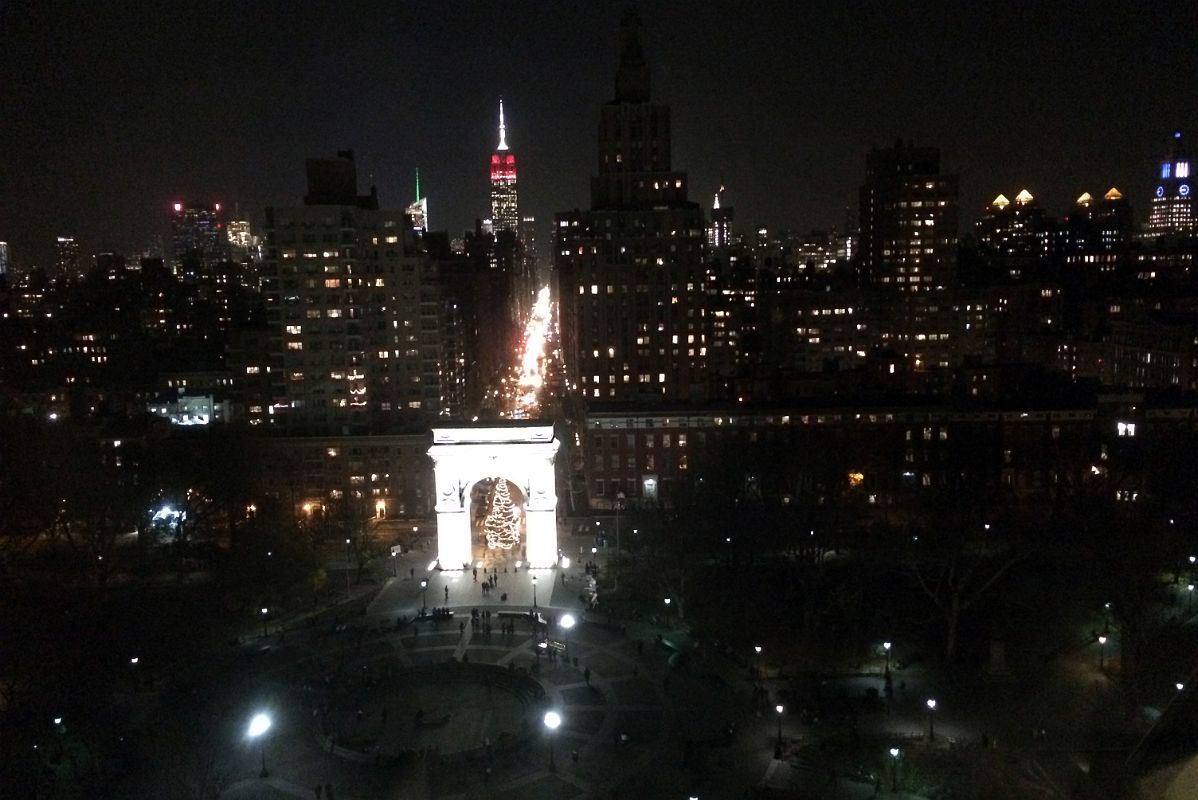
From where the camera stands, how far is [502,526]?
54844 mm

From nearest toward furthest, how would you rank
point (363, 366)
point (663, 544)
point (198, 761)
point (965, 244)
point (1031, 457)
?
point (198, 761) < point (663, 544) < point (1031, 457) < point (363, 366) < point (965, 244)

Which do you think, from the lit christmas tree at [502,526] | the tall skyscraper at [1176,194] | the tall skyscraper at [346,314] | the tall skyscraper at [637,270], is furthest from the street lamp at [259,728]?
the tall skyscraper at [1176,194]

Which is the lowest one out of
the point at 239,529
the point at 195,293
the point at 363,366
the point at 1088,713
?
the point at 1088,713

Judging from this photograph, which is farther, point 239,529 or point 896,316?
point 896,316

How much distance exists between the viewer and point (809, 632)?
40906 millimetres

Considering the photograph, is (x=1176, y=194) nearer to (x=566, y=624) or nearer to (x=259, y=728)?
(x=566, y=624)

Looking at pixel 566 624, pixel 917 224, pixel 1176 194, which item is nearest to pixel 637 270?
pixel 566 624

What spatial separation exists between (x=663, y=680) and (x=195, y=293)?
127 metres

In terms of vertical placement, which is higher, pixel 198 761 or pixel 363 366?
pixel 363 366

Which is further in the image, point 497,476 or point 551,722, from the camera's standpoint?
point 497,476

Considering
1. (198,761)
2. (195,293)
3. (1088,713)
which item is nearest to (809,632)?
(1088,713)

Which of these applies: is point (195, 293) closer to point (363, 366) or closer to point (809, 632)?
point (363, 366)

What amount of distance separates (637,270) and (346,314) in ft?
77.9

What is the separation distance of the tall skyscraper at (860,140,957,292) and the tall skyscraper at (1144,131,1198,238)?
305 ft
